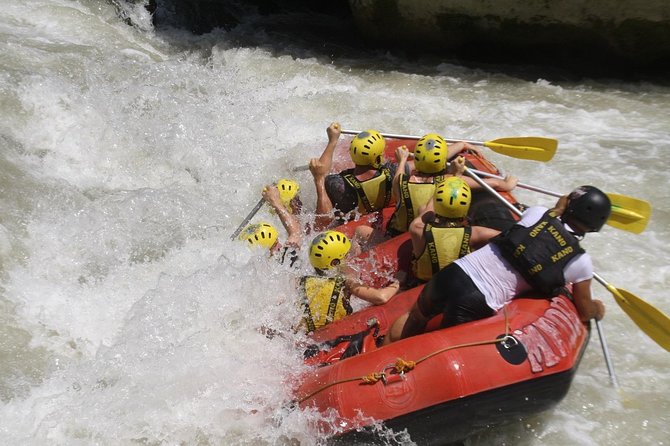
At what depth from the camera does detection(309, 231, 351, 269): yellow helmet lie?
418 centimetres

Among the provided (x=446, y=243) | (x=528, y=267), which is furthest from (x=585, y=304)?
(x=446, y=243)

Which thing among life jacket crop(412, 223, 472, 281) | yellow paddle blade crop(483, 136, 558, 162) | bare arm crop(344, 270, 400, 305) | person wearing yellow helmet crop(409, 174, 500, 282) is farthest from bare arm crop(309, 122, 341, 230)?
life jacket crop(412, 223, 472, 281)

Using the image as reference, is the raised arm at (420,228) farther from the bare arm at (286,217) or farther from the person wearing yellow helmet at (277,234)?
the bare arm at (286,217)

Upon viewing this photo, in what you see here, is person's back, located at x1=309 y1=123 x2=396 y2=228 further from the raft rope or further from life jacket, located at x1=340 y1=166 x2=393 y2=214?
the raft rope

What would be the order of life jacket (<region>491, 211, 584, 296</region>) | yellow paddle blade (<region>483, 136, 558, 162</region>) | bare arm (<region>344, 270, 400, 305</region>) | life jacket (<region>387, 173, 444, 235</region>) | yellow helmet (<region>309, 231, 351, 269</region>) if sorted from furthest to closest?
yellow paddle blade (<region>483, 136, 558, 162</region>) → life jacket (<region>387, 173, 444, 235</region>) → yellow helmet (<region>309, 231, 351, 269</region>) → bare arm (<region>344, 270, 400, 305</region>) → life jacket (<region>491, 211, 584, 296</region>)

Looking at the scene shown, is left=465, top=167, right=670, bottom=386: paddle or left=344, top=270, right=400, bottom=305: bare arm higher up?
left=465, top=167, right=670, bottom=386: paddle

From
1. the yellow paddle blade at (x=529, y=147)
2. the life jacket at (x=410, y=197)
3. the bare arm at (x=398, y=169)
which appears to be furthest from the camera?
the yellow paddle blade at (x=529, y=147)

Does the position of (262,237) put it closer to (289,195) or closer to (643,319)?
(289,195)

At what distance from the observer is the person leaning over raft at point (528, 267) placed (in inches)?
130

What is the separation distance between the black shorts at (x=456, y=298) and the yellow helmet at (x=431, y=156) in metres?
1.13

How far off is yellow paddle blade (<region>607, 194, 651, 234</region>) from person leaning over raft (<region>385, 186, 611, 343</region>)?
375mm

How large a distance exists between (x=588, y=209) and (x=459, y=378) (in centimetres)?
105

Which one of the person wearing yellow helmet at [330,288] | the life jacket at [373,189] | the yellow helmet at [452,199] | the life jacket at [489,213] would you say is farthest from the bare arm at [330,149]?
the yellow helmet at [452,199]

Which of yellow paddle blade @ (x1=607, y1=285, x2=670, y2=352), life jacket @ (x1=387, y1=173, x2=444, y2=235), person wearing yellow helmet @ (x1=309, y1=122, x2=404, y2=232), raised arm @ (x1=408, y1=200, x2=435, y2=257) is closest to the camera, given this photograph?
yellow paddle blade @ (x1=607, y1=285, x2=670, y2=352)
